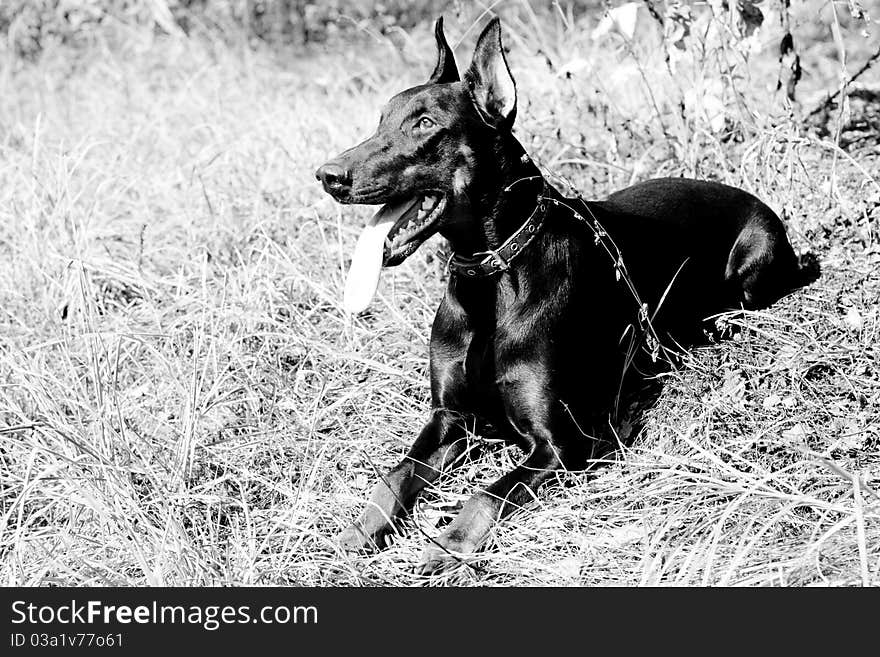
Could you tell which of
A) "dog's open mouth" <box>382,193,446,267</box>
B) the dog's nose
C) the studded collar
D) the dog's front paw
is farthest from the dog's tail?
the dog's nose

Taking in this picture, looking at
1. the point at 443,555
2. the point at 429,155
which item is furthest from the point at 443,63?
the point at 443,555

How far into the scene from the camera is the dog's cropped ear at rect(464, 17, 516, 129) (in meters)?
3.37

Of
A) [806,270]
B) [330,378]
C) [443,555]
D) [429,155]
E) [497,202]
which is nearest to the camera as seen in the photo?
[443,555]

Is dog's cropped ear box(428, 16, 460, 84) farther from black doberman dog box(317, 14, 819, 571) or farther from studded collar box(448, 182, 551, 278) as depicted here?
studded collar box(448, 182, 551, 278)

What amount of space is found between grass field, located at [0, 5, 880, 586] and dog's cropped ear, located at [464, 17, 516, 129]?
1124mm

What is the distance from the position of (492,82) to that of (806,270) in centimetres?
178

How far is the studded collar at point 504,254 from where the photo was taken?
11.3 feet

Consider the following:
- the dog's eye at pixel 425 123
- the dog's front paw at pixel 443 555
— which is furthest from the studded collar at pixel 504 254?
the dog's front paw at pixel 443 555

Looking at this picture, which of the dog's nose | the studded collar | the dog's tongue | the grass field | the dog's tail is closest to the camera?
the grass field

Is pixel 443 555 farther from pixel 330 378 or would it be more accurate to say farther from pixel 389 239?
pixel 330 378

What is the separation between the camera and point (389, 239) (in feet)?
10.9

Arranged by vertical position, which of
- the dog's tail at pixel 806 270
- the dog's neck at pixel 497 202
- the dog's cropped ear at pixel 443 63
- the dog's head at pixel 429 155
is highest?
the dog's cropped ear at pixel 443 63

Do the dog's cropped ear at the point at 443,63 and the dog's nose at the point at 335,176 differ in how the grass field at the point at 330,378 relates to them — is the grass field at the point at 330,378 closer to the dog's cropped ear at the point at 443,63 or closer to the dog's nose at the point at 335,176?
the dog's nose at the point at 335,176

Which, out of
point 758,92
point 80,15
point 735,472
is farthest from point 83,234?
point 80,15
